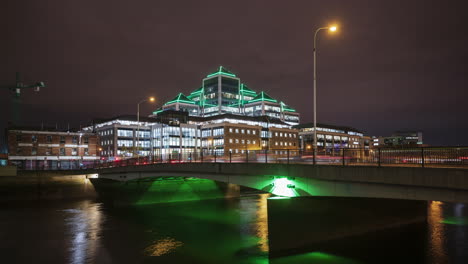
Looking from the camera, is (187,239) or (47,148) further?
(47,148)

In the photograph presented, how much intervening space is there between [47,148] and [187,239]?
218ft

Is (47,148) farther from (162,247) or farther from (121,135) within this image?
(162,247)

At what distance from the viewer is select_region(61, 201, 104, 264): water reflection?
2319 cm

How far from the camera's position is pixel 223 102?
16450 cm

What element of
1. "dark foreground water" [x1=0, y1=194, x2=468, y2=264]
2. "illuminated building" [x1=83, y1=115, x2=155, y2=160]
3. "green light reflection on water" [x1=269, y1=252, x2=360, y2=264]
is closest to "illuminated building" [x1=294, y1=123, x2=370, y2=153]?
"illuminated building" [x1=83, y1=115, x2=155, y2=160]

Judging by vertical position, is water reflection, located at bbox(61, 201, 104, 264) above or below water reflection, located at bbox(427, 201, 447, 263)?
below

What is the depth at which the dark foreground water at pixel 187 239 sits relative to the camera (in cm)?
2181

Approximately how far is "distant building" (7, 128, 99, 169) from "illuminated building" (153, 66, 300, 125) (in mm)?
78843

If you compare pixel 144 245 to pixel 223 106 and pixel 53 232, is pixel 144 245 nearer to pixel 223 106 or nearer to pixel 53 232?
pixel 53 232

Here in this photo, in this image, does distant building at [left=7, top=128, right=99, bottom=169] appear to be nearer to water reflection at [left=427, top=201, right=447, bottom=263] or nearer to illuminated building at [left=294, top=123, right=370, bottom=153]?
water reflection at [left=427, top=201, right=447, bottom=263]

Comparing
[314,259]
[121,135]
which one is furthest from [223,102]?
[314,259]

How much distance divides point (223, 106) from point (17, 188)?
119364 mm

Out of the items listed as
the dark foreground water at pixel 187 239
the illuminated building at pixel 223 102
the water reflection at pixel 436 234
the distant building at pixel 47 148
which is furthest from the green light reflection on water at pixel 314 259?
the illuminated building at pixel 223 102

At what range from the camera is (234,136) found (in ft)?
384
